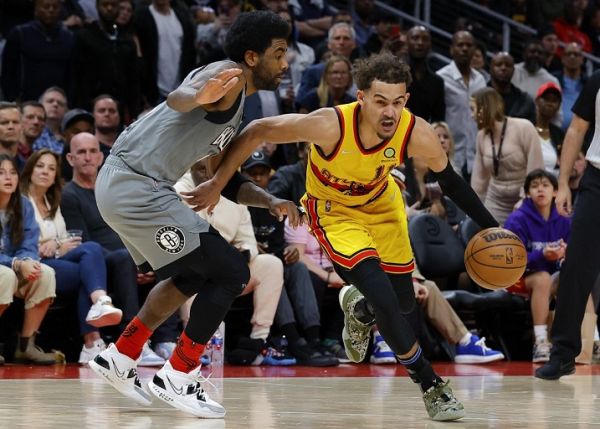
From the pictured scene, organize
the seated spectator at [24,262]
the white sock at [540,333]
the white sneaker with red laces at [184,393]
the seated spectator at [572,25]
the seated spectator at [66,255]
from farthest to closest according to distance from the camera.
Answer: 1. the seated spectator at [572,25]
2. the white sock at [540,333]
3. the seated spectator at [66,255]
4. the seated spectator at [24,262]
5. the white sneaker with red laces at [184,393]

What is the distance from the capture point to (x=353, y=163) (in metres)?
5.44

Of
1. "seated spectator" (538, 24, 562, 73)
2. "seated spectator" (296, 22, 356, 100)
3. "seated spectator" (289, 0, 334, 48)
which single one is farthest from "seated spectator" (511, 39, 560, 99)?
"seated spectator" (289, 0, 334, 48)

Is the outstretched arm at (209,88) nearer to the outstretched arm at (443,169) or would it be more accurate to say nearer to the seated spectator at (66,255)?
the outstretched arm at (443,169)

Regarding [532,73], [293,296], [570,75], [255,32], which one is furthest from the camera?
[570,75]

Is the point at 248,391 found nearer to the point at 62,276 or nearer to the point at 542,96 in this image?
the point at 62,276

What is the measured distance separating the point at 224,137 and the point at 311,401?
1.44 metres

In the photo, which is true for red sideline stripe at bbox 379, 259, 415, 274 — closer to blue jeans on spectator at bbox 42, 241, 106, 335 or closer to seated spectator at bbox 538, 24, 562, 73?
blue jeans on spectator at bbox 42, 241, 106, 335

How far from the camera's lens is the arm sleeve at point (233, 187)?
5.46m

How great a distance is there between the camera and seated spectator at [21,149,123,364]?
25.1 ft

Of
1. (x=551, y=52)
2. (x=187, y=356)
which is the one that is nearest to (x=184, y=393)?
(x=187, y=356)

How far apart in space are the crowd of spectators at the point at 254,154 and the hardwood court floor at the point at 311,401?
628 mm

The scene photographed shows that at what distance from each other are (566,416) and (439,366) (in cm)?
334

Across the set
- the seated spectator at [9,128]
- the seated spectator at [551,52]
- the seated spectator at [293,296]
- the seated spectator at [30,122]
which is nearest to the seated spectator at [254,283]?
the seated spectator at [293,296]

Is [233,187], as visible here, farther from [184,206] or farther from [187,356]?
[187,356]
